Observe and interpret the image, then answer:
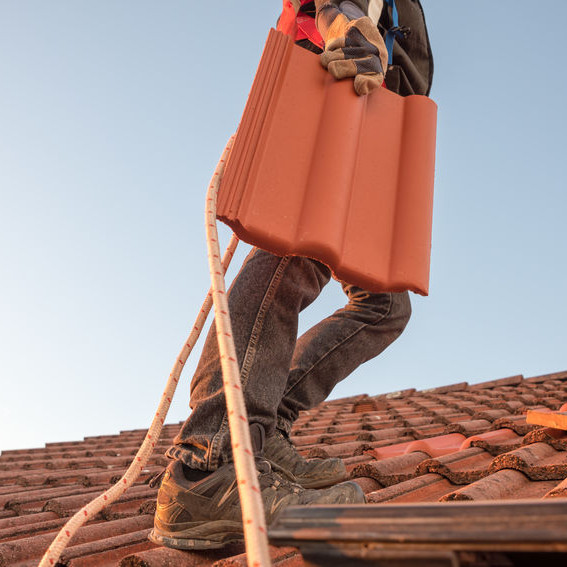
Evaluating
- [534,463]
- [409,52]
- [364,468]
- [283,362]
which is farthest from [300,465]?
[409,52]

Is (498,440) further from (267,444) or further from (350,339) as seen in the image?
(267,444)

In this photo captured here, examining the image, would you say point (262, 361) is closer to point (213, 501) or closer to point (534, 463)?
point (213, 501)

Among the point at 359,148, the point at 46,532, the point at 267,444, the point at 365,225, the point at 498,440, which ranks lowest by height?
the point at 46,532

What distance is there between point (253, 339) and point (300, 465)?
1.38 ft

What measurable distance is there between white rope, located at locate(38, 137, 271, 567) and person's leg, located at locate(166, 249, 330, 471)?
54 millimetres

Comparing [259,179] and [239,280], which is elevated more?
[259,179]

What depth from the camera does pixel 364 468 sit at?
1971 mm

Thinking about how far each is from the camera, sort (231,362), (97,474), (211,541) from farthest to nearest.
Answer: (97,474), (211,541), (231,362)

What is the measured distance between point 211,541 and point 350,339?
28.3 inches

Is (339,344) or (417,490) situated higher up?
(339,344)

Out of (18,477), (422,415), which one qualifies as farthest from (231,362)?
(422,415)

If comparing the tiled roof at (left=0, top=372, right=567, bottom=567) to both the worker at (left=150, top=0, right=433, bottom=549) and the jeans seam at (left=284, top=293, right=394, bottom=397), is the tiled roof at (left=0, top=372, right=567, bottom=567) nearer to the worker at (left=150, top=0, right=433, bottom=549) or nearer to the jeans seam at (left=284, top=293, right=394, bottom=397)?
the worker at (left=150, top=0, right=433, bottom=549)

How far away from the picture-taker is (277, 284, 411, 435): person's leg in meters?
1.68

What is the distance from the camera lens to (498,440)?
254 cm
